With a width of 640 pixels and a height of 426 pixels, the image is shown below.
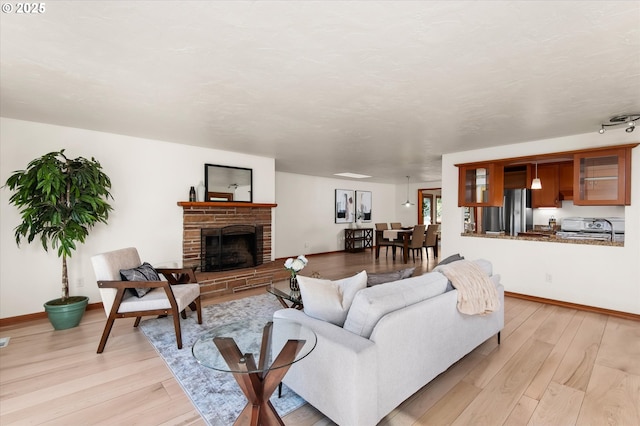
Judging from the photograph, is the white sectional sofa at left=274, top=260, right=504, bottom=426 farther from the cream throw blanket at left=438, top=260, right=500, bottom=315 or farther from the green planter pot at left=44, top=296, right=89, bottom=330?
the green planter pot at left=44, top=296, right=89, bottom=330

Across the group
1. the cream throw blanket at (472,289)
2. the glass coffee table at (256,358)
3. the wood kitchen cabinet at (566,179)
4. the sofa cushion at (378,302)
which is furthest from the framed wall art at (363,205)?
the glass coffee table at (256,358)

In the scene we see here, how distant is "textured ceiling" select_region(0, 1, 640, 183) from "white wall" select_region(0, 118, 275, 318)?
341mm

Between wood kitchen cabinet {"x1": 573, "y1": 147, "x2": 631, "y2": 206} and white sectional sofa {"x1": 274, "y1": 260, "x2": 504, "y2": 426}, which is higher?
wood kitchen cabinet {"x1": 573, "y1": 147, "x2": 631, "y2": 206}

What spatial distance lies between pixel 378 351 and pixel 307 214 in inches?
257

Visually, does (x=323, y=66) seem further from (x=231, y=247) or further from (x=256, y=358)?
Result: (x=231, y=247)

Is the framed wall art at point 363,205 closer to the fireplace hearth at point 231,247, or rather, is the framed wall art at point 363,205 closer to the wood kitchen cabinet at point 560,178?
the wood kitchen cabinet at point 560,178

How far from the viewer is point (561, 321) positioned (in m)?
3.39

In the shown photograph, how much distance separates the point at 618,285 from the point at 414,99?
11.5ft

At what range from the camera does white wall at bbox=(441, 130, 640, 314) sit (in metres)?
3.57

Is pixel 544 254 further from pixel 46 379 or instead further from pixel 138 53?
pixel 46 379

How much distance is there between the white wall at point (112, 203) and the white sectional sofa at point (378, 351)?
10.3 ft

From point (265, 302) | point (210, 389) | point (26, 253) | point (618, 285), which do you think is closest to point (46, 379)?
point (210, 389)

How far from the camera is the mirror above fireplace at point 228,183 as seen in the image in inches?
192

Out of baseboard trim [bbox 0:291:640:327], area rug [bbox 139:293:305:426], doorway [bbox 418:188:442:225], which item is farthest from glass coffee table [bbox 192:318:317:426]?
doorway [bbox 418:188:442:225]
